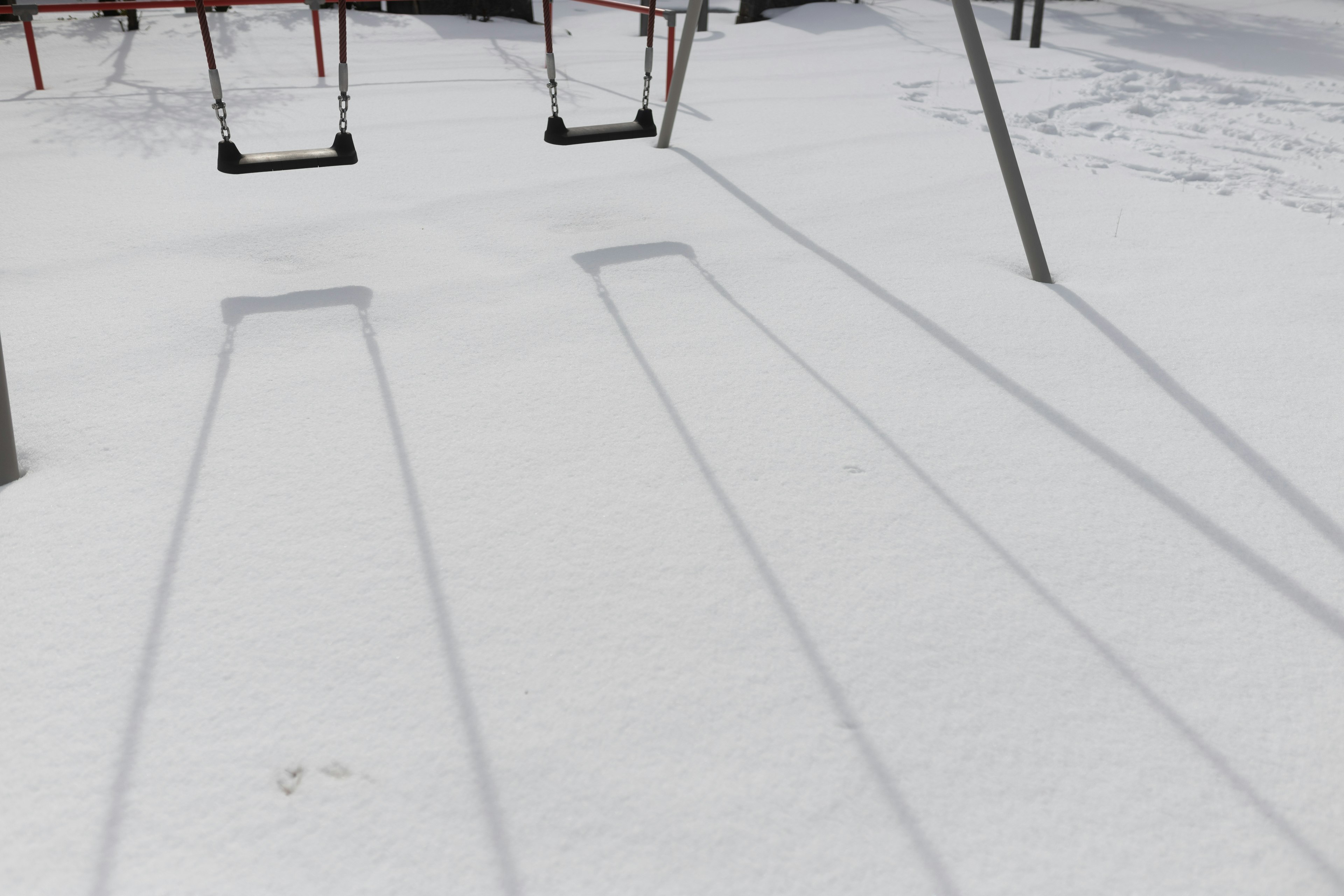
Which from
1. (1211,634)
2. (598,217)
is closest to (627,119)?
(598,217)

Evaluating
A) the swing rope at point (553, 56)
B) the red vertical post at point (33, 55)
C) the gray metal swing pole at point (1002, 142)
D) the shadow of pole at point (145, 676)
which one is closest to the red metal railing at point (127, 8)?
the red vertical post at point (33, 55)

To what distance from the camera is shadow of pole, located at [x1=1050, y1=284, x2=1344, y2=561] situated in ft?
5.63

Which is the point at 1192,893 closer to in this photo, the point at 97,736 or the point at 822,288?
the point at 97,736

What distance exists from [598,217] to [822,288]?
0.92 meters

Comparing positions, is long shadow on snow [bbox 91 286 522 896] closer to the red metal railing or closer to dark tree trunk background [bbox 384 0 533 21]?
the red metal railing

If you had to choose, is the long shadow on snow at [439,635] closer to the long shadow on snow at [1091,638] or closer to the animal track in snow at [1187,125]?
the long shadow on snow at [1091,638]

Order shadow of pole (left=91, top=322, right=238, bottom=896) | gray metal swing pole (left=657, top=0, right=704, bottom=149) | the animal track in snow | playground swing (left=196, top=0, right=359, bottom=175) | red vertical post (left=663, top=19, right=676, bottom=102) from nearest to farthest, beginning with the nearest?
shadow of pole (left=91, top=322, right=238, bottom=896), playground swing (left=196, top=0, right=359, bottom=175), gray metal swing pole (left=657, top=0, right=704, bottom=149), the animal track in snow, red vertical post (left=663, top=19, right=676, bottom=102)

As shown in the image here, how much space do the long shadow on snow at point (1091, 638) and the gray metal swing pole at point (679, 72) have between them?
1597 mm

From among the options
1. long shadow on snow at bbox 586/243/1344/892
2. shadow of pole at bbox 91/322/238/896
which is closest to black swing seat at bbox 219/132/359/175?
shadow of pole at bbox 91/322/238/896

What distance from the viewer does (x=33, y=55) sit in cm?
488

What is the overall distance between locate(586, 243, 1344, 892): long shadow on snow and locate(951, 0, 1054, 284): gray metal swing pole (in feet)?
2.73

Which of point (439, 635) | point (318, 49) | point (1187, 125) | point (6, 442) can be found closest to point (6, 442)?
point (6, 442)

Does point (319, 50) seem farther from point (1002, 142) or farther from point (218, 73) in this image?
point (1002, 142)

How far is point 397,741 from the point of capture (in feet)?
3.99
